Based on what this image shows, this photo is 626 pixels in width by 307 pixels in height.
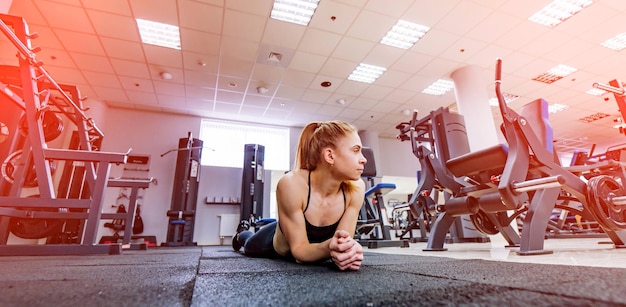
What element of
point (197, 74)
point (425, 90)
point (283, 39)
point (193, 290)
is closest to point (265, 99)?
point (197, 74)

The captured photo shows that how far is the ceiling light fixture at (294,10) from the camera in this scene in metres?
3.79

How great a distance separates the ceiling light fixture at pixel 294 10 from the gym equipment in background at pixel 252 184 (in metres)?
3.23

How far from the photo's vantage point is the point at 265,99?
6391 mm

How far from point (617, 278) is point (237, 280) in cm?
94

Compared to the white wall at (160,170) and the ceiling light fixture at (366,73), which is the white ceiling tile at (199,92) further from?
the ceiling light fixture at (366,73)

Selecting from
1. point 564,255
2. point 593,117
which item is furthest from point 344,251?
point 593,117

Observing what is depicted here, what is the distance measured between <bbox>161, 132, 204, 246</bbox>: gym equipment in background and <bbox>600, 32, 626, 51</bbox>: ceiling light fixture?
776 centimetres

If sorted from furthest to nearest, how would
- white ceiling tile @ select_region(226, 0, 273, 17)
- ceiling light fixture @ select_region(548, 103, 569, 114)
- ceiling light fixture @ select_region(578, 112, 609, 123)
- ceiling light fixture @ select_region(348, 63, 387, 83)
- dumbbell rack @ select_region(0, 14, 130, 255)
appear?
ceiling light fixture @ select_region(578, 112, 609, 123)
ceiling light fixture @ select_region(548, 103, 569, 114)
ceiling light fixture @ select_region(348, 63, 387, 83)
white ceiling tile @ select_region(226, 0, 273, 17)
dumbbell rack @ select_region(0, 14, 130, 255)

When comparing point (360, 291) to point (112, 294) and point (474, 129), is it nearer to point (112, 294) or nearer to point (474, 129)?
point (112, 294)

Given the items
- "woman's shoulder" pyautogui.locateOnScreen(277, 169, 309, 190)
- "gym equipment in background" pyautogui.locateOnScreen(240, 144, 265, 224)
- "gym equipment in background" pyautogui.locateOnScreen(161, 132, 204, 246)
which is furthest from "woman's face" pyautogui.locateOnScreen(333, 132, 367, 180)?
"gym equipment in background" pyautogui.locateOnScreen(161, 132, 204, 246)

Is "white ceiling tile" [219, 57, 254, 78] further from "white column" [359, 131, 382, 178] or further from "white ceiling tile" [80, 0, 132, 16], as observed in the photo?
"white column" [359, 131, 382, 178]

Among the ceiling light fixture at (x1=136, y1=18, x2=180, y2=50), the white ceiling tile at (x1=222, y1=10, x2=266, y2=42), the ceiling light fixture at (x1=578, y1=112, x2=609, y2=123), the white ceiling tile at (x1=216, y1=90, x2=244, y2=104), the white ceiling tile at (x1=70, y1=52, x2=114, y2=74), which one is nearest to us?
the white ceiling tile at (x1=222, y1=10, x2=266, y2=42)

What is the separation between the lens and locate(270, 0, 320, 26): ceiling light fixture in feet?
12.4

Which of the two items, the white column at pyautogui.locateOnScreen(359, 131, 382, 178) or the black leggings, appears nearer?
the black leggings
